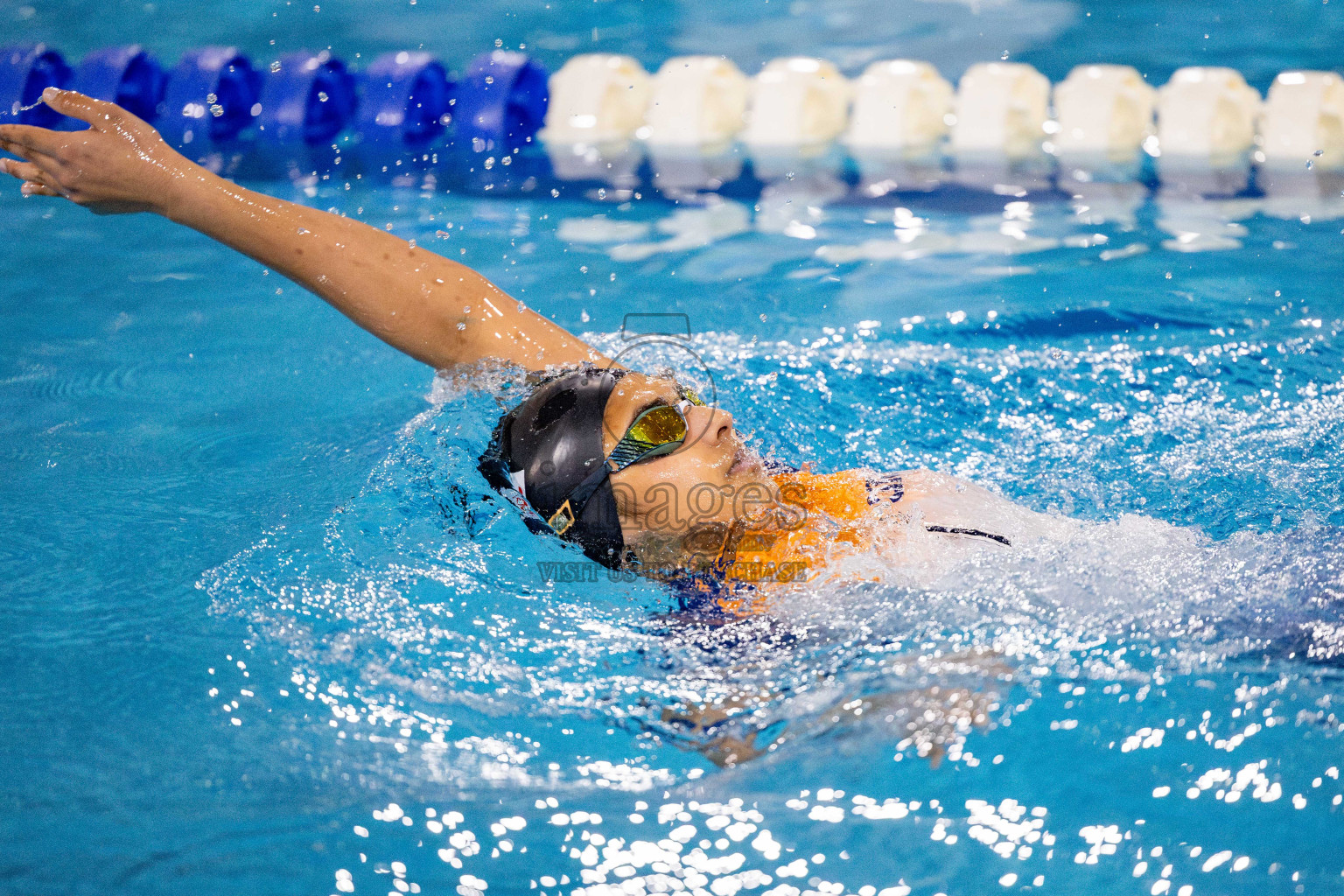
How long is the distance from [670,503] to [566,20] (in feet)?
19.1

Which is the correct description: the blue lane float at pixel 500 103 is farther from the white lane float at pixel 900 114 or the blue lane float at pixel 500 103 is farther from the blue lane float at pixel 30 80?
the blue lane float at pixel 30 80

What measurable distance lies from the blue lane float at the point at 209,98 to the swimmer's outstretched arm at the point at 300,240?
4.04 meters

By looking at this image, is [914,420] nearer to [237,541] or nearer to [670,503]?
[670,503]

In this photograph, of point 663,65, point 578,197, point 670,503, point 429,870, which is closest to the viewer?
point 429,870

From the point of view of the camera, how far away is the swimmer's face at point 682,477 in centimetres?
222

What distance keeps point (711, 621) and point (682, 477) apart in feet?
1.15

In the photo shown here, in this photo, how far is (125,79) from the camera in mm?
6082

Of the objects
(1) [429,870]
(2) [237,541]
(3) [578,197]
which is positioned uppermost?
(3) [578,197]

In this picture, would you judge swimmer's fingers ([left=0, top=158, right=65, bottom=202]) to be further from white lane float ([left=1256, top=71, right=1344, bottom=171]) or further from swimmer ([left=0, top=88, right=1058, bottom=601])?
white lane float ([left=1256, top=71, right=1344, bottom=171])

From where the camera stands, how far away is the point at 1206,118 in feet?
17.0

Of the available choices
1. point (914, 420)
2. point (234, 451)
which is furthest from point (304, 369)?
point (914, 420)

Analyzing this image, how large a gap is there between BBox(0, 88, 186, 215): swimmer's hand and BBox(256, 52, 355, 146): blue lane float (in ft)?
12.7

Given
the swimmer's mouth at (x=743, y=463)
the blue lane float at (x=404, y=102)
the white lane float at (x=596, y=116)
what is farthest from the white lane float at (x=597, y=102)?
the swimmer's mouth at (x=743, y=463)

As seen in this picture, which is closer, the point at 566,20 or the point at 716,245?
the point at 716,245
